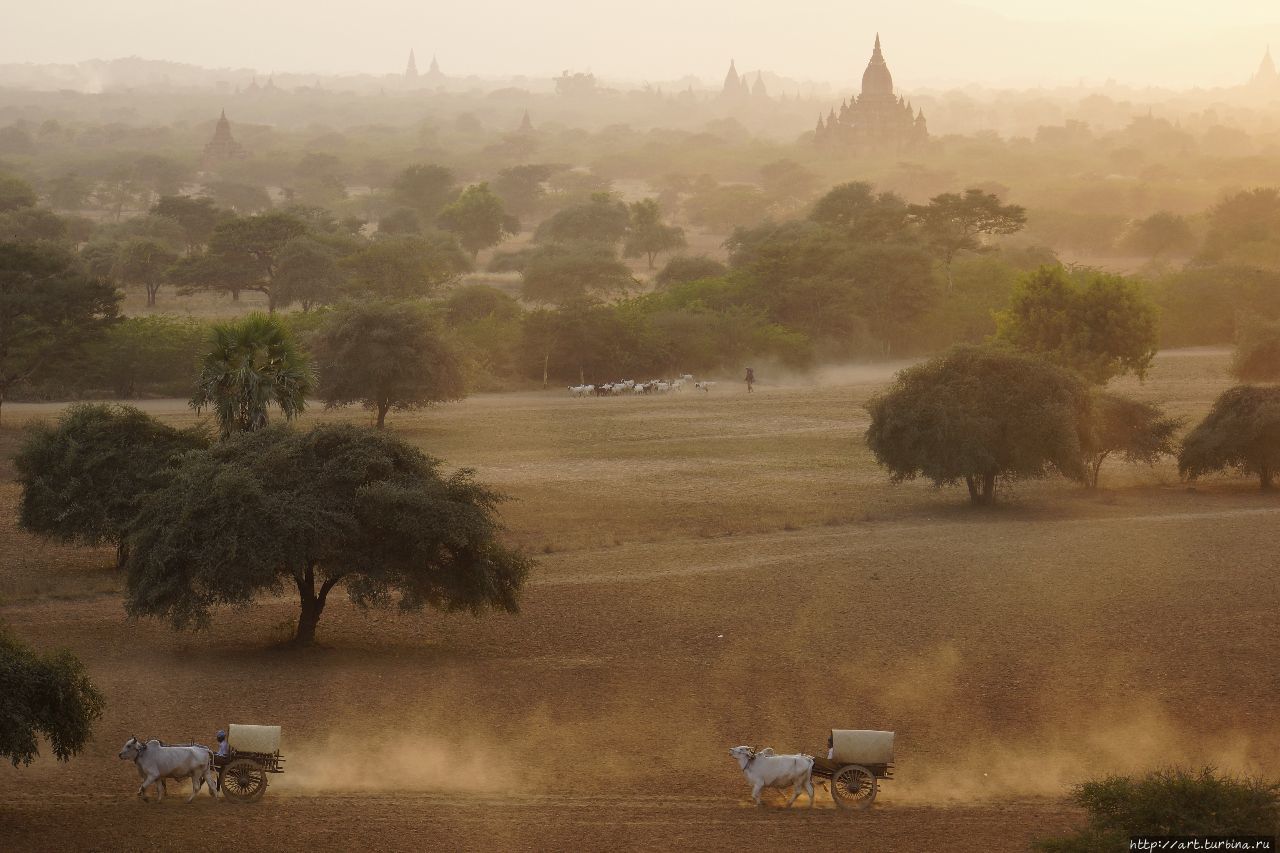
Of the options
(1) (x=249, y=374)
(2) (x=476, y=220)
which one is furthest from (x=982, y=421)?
(2) (x=476, y=220)

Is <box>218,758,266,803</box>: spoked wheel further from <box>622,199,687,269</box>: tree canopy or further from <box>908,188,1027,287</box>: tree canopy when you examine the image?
<box>622,199,687,269</box>: tree canopy

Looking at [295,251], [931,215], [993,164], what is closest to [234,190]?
[295,251]

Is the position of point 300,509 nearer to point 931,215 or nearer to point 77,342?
point 77,342

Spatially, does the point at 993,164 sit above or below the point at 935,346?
above

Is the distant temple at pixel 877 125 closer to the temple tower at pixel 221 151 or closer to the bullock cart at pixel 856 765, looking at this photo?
the temple tower at pixel 221 151

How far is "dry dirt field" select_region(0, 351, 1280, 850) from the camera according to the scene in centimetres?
1611

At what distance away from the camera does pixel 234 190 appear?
136 metres

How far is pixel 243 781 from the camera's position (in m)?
16.5

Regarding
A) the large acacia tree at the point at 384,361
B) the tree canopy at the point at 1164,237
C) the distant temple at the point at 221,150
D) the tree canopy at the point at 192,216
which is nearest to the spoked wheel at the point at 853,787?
the large acacia tree at the point at 384,361

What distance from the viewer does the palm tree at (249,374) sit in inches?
1131

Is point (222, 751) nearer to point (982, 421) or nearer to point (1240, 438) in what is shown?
point (982, 421)

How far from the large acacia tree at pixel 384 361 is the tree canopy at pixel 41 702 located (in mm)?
31647

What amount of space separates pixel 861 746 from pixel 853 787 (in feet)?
1.70

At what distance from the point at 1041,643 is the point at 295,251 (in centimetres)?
5711
